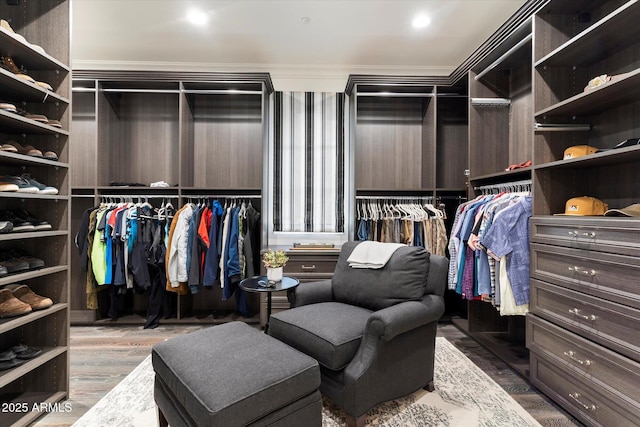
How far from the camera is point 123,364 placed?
245 cm

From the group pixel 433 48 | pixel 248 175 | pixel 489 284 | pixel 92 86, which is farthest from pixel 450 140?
pixel 92 86

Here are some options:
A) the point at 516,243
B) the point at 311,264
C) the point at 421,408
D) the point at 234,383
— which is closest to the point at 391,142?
the point at 311,264

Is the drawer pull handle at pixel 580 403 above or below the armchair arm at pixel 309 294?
below

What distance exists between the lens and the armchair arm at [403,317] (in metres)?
1.60

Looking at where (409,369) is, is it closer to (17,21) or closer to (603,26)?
(603,26)

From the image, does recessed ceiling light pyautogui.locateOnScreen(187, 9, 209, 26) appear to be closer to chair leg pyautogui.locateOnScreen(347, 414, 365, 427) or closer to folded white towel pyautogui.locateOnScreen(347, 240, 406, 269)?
folded white towel pyautogui.locateOnScreen(347, 240, 406, 269)

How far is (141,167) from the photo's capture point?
358 cm

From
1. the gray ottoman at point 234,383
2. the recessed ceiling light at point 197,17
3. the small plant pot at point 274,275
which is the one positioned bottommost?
the gray ottoman at point 234,383

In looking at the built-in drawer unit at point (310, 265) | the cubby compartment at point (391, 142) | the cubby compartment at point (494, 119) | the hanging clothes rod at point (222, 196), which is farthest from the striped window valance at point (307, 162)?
the cubby compartment at point (494, 119)

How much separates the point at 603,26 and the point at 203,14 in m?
2.87

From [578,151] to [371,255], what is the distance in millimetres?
1477

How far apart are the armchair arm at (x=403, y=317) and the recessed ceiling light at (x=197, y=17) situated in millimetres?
2850

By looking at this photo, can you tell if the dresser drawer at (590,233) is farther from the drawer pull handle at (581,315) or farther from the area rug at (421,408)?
the area rug at (421,408)

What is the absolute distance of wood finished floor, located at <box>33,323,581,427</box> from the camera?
184cm
